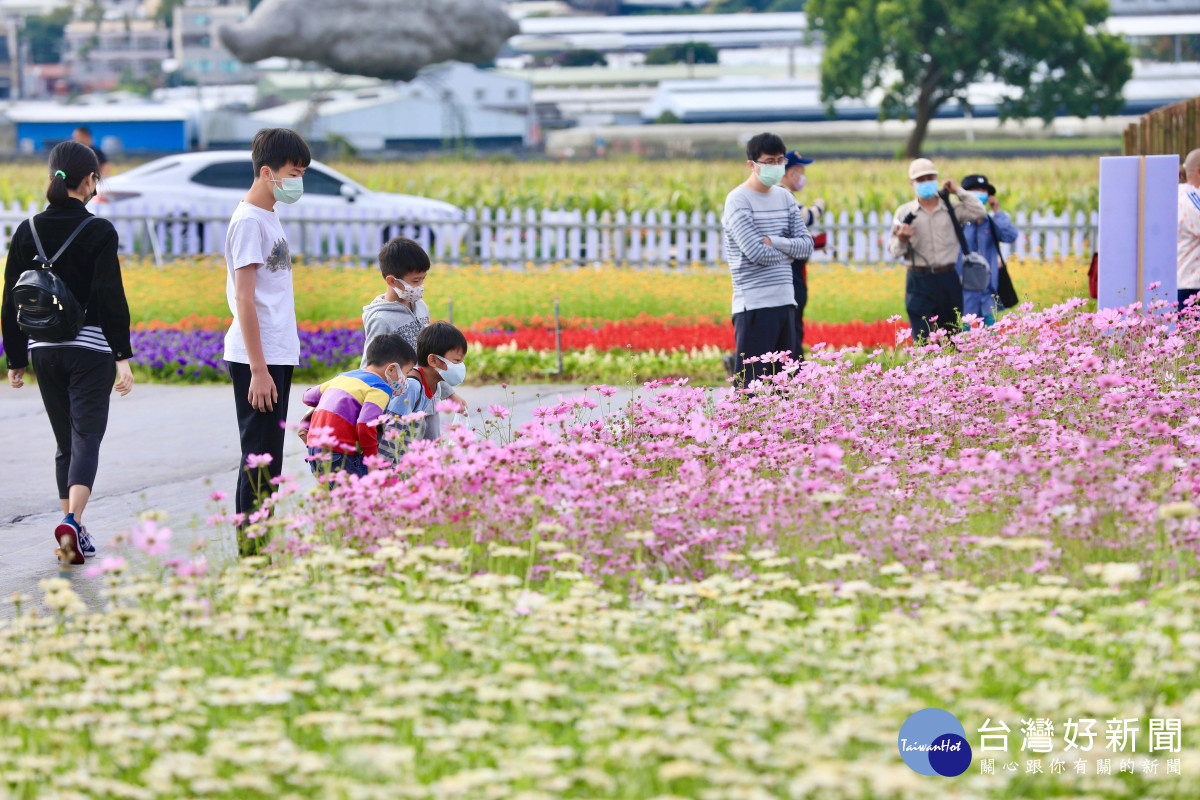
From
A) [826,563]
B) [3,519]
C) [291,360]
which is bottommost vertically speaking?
[3,519]

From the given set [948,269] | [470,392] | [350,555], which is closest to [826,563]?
[350,555]

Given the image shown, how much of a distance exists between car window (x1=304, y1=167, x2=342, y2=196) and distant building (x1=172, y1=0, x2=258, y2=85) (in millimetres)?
108567

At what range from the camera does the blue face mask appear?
903 centimetres

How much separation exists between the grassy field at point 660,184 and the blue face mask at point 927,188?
438 inches

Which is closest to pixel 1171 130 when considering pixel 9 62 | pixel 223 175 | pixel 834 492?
pixel 834 492

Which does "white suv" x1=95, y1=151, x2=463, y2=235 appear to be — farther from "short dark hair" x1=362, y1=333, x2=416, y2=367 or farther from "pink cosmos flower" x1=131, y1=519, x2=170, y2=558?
"pink cosmos flower" x1=131, y1=519, x2=170, y2=558

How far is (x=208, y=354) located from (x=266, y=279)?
635cm

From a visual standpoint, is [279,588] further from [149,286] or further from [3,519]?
[149,286]

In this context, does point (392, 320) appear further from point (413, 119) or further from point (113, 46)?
point (113, 46)

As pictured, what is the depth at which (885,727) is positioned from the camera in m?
2.99

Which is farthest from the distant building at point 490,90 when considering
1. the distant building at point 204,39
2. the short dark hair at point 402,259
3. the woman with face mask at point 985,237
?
the distant building at point 204,39

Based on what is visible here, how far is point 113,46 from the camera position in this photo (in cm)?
16838

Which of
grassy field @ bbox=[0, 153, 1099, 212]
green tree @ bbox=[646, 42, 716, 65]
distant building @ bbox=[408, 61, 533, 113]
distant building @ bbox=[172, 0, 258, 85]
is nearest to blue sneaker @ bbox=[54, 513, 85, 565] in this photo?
grassy field @ bbox=[0, 153, 1099, 212]

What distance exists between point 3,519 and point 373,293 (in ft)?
23.8
